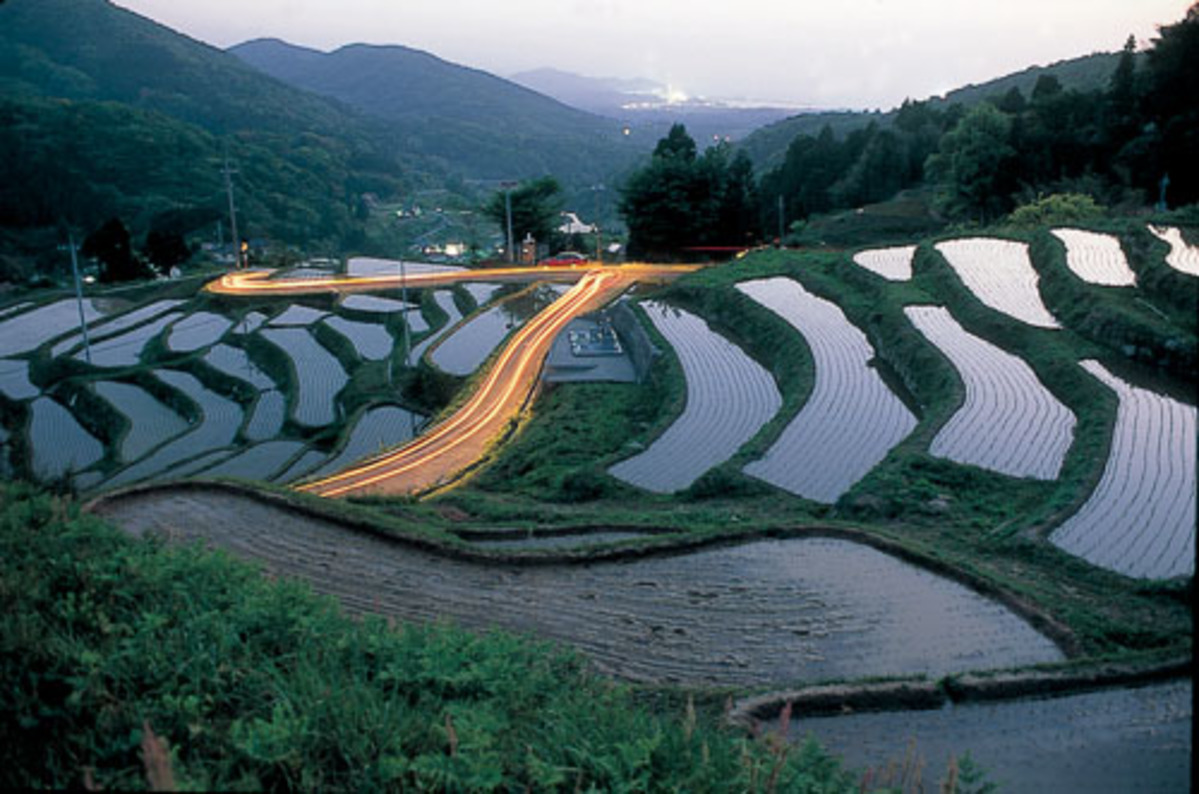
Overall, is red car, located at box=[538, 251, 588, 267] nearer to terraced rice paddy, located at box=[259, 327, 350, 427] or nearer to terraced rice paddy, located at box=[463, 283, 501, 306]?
terraced rice paddy, located at box=[463, 283, 501, 306]

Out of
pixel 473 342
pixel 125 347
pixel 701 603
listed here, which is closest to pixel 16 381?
pixel 125 347

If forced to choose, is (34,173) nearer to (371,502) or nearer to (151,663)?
(371,502)

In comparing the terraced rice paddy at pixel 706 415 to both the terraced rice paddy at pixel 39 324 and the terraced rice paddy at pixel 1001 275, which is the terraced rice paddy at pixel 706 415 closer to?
the terraced rice paddy at pixel 1001 275

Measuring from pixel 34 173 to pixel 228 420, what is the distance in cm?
4626

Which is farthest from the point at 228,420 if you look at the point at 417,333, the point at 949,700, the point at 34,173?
the point at 34,173

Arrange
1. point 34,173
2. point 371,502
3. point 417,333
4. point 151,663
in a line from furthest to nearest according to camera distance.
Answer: point 34,173 → point 417,333 → point 371,502 → point 151,663

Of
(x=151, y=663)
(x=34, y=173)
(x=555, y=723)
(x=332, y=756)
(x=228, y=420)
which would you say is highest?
(x=34, y=173)

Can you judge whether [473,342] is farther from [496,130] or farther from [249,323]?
[496,130]

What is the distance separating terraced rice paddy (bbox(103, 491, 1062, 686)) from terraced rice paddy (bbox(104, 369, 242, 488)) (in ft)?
33.1

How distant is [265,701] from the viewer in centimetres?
307

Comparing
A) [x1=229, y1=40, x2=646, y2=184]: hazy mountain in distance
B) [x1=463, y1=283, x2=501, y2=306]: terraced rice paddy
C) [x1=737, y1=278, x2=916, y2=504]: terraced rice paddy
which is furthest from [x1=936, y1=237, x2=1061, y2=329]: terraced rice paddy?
[x1=229, y1=40, x2=646, y2=184]: hazy mountain in distance

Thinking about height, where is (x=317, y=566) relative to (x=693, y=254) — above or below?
below

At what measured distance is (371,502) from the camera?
11281mm

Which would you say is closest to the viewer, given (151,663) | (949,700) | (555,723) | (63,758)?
(63,758)
